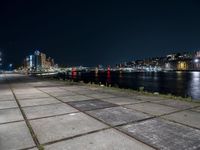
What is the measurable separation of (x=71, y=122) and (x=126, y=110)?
8.88 feet

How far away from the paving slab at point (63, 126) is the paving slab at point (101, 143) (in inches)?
16.5

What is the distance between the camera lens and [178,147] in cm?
462

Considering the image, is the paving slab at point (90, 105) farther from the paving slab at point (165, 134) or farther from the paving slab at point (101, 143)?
the paving slab at point (101, 143)

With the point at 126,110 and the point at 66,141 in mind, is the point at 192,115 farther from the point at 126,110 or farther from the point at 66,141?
the point at 66,141

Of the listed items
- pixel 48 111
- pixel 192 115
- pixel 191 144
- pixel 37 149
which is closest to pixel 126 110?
pixel 192 115

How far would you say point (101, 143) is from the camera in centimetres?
483

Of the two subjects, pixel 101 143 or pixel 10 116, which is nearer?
pixel 101 143

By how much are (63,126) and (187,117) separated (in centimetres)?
436

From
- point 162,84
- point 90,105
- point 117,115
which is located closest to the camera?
point 117,115

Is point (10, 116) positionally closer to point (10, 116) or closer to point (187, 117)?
point (10, 116)

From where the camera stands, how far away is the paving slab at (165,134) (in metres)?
4.73

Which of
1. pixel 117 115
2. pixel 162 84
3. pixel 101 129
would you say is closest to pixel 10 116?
pixel 101 129

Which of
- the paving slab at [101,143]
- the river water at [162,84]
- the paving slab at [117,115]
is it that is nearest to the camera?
the paving slab at [101,143]

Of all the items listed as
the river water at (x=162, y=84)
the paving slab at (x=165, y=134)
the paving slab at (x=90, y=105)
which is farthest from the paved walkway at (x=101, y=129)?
the river water at (x=162, y=84)
